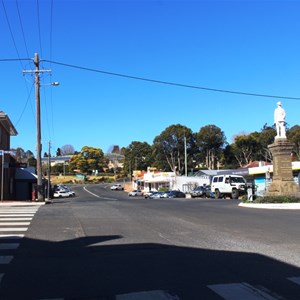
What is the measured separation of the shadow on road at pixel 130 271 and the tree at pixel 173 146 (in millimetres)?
90612

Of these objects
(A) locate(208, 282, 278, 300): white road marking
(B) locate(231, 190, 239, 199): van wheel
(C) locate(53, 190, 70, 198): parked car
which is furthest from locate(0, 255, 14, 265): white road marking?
(C) locate(53, 190, 70, 198): parked car

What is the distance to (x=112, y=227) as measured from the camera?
14.8m

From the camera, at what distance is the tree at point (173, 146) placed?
102 meters

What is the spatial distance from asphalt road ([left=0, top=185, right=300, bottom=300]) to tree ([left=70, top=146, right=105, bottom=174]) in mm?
138001

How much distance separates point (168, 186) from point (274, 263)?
79673 mm

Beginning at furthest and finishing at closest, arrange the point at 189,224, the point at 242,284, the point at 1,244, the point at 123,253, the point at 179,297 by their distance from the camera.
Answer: the point at 189,224 < the point at 1,244 < the point at 123,253 < the point at 242,284 < the point at 179,297

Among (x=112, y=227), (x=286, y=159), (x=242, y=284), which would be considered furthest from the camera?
(x=286, y=159)

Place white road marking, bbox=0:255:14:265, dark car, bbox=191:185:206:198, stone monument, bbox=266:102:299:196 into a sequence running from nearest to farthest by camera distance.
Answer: white road marking, bbox=0:255:14:265
stone monument, bbox=266:102:299:196
dark car, bbox=191:185:206:198

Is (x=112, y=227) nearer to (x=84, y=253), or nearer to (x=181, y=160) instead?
(x=84, y=253)

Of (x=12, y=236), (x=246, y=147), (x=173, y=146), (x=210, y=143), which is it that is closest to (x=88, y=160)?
(x=173, y=146)

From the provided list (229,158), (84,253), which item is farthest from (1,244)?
(229,158)

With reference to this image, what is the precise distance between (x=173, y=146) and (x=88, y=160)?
5495cm

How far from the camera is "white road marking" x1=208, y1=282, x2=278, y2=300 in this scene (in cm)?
630

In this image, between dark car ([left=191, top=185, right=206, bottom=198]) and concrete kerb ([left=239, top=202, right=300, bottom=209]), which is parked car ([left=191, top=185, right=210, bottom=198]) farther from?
concrete kerb ([left=239, top=202, right=300, bottom=209])
